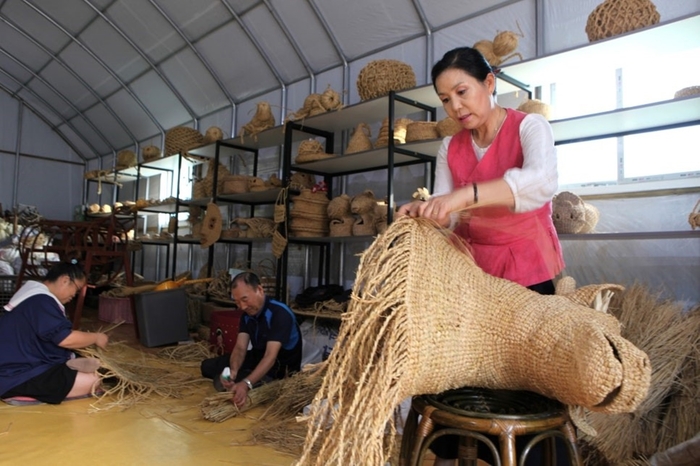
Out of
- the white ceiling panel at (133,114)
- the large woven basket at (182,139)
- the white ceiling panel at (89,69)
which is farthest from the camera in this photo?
the white ceiling panel at (133,114)

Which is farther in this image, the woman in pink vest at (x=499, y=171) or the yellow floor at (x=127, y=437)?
the yellow floor at (x=127, y=437)

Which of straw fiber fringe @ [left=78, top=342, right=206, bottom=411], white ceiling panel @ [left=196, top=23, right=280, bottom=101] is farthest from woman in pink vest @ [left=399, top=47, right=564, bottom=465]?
white ceiling panel @ [left=196, top=23, right=280, bottom=101]

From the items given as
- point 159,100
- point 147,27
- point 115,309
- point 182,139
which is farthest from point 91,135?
point 115,309

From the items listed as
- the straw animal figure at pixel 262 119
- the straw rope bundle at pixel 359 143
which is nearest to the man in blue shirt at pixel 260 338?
the straw rope bundle at pixel 359 143

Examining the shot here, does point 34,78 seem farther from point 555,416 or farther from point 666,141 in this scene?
point 555,416

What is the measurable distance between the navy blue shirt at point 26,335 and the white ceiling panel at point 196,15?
3.65 m

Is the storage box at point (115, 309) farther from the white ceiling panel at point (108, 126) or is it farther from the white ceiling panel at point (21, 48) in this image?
the white ceiling panel at point (21, 48)

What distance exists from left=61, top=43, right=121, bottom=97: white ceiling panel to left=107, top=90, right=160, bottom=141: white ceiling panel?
0.46 ft

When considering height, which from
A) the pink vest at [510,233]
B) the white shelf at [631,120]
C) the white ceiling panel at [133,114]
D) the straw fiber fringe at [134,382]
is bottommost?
the straw fiber fringe at [134,382]

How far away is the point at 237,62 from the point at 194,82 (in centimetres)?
93

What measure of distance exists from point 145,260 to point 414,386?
25.4 ft

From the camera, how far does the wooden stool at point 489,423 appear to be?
94 cm

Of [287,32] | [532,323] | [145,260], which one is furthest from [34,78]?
[532,323]

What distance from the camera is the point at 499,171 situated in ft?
4.04
